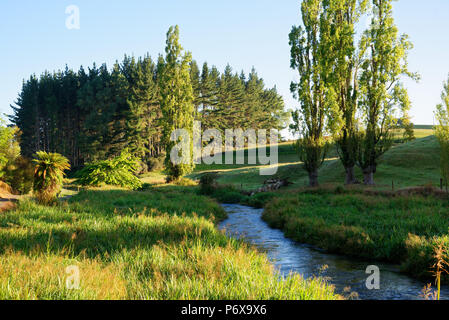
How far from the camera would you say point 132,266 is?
259 inches

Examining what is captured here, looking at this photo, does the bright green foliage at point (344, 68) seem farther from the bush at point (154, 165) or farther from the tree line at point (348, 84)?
the bush at point (154, 165)

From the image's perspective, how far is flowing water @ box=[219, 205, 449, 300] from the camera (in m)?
7.60

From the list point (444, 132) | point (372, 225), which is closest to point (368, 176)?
point (444, 132)

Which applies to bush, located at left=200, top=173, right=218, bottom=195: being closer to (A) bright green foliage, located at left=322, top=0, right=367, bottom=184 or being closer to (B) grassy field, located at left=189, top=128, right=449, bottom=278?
(B) grassy field, located at left=189, top=128, right=449, bottom=278

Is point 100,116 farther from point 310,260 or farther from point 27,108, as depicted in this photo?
point 310,260

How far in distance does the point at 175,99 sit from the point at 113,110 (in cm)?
3110

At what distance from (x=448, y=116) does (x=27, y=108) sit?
78.1 m

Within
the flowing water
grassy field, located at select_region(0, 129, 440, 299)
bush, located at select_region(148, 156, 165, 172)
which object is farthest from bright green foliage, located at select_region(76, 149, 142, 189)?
bush, located at select_region(148, 156, 165, 172)

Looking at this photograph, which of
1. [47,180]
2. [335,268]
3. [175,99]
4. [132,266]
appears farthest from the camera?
[175,99]

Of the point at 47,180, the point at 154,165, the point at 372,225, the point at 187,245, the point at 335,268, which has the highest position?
the point at 47,180

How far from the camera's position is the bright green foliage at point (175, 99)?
1457 inches

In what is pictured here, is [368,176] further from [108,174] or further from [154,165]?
[154,165]

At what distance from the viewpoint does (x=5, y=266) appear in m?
5.82
